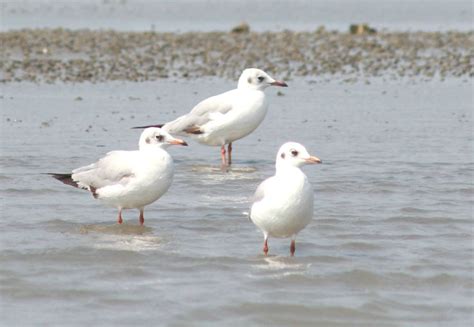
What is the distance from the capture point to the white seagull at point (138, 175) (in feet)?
32.0

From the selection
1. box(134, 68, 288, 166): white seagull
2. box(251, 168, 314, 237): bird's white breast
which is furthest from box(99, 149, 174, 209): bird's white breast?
box(134, 68, 288, 166): white seagull

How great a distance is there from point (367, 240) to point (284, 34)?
19422 millimetres

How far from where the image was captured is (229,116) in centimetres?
1380

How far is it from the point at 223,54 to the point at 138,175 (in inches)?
593

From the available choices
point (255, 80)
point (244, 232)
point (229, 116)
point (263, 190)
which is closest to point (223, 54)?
point (255, 80)

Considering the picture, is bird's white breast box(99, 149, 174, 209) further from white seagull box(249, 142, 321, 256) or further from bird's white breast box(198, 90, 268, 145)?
bird's white breast box(198, 90, 268, 145)

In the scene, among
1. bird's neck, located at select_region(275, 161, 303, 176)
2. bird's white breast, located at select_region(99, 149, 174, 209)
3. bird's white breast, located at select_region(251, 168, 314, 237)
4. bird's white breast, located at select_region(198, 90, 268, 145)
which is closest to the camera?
bird's white breast, located at select_region(251, 168, 314, 237)

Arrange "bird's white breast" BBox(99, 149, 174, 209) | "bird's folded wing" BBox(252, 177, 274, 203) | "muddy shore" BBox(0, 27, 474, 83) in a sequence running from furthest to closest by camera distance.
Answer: "muddy shore" BBox(0, 27, 474, 83) < "bird's white breast" BBox(99, 149, 174, 209) < "bird's folded wing" BBox(252, 177, 274, 203)

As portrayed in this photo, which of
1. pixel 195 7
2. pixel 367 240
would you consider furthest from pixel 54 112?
pixel 195 7

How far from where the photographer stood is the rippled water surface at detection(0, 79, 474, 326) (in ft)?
24.7

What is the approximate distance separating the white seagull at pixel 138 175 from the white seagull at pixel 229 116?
12.0 ft

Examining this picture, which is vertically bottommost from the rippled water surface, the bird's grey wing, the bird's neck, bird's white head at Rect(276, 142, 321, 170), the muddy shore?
the rippled water surface

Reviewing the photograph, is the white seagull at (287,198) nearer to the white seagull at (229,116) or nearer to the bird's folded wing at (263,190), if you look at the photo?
the bird's folded wing at (263,190)

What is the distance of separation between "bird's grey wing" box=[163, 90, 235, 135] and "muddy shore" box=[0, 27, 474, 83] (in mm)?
6811
